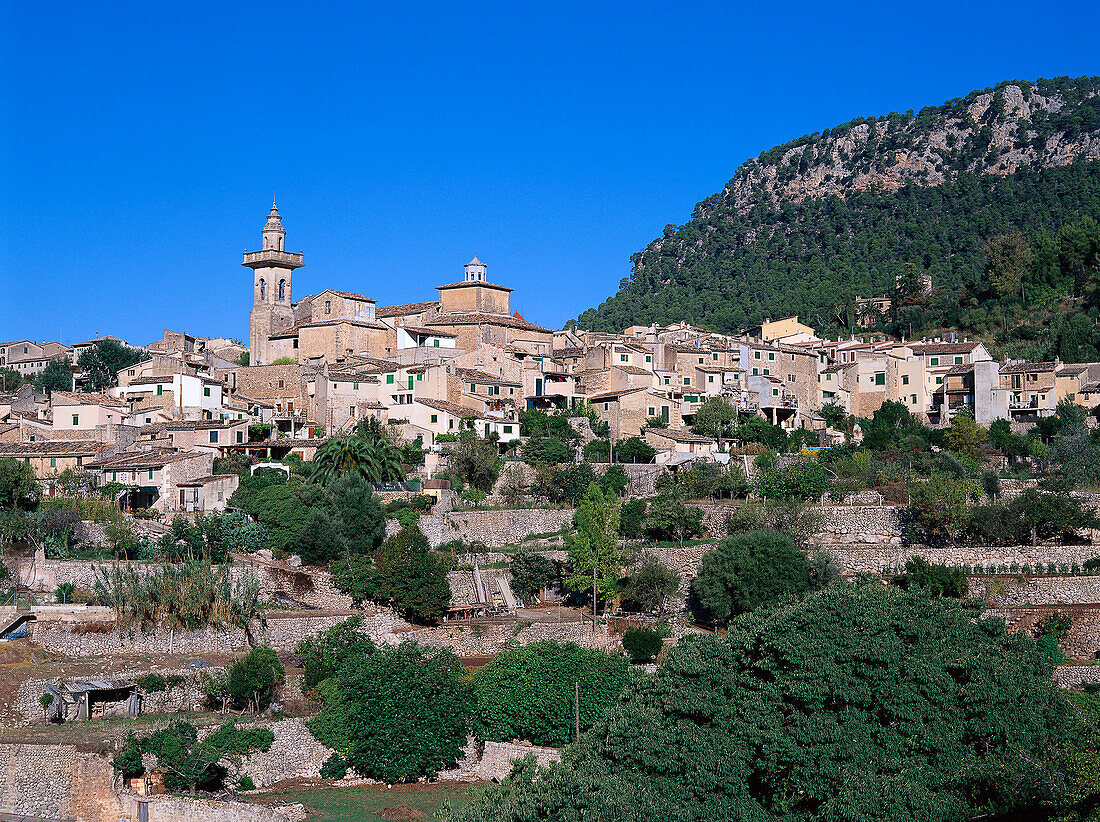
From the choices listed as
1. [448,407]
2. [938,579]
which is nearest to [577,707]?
[938,579]

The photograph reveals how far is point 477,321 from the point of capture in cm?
6419

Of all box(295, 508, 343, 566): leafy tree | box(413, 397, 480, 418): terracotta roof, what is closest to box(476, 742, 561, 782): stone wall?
box(295, 508, 343, 566): leafy tree

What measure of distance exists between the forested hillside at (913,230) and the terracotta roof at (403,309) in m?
32.1

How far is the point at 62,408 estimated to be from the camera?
5525cm

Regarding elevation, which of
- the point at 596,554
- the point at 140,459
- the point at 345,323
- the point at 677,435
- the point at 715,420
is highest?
the point at 345,323

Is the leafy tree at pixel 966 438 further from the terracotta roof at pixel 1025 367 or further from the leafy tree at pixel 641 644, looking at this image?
the leafy tree at pixel 641 644

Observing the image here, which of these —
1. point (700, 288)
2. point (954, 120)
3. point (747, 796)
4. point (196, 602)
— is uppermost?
point (954, 120)

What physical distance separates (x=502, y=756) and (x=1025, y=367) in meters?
40.2

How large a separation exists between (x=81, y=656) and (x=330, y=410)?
901 inches

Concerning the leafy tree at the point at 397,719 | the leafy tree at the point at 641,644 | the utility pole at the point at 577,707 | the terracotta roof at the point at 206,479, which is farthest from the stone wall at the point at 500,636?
the terracotta roof at the point at 206,479

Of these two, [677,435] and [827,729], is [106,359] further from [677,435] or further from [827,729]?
[827,729]

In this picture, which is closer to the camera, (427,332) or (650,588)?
(650,588)

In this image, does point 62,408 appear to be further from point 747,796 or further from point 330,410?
point 747,796

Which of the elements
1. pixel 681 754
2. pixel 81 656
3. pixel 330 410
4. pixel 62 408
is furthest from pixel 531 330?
pixel 681 754
